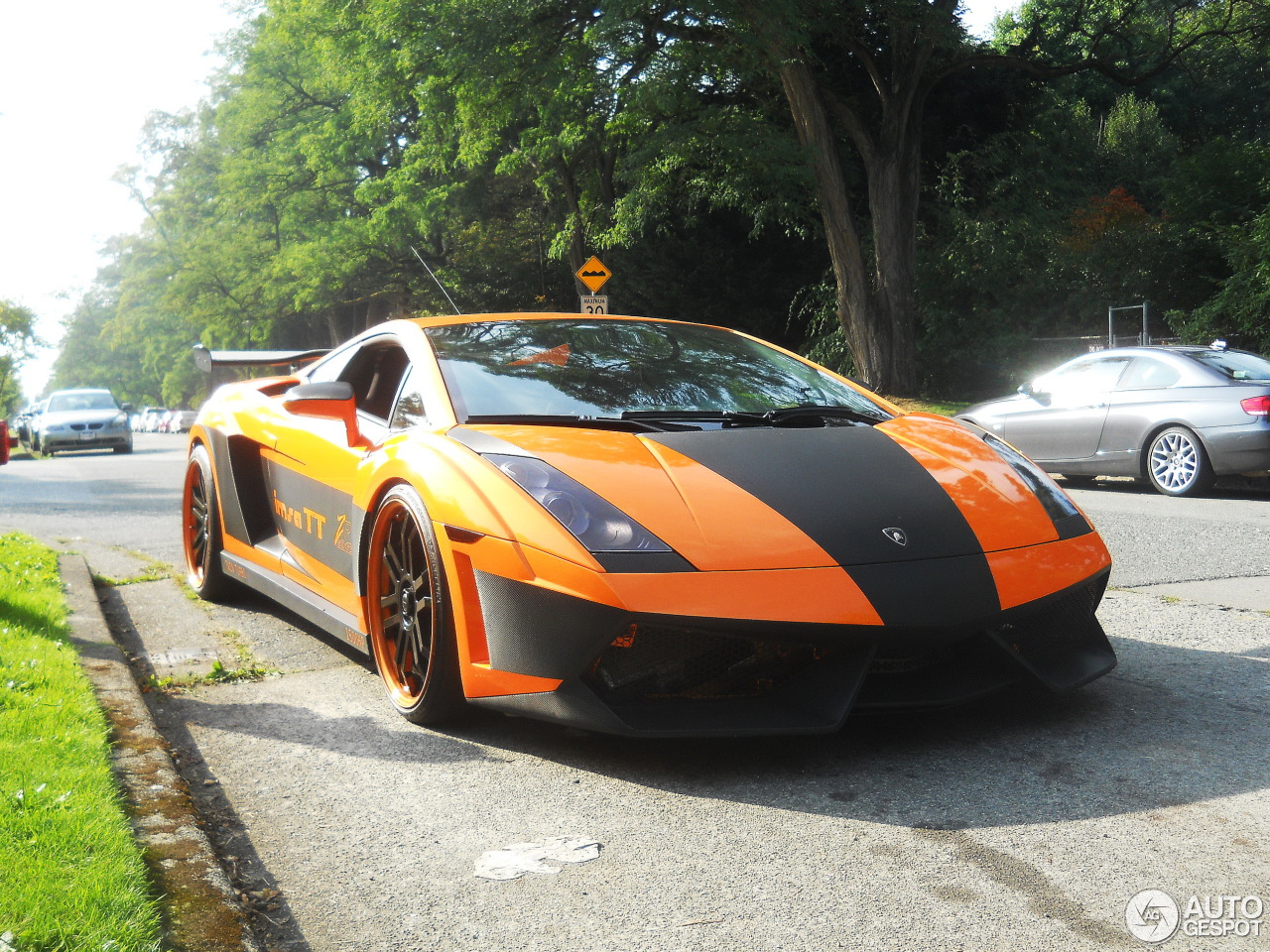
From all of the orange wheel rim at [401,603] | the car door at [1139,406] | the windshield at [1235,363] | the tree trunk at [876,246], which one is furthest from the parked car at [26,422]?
the orange wheel rim at [401,603]

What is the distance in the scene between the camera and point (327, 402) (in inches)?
173

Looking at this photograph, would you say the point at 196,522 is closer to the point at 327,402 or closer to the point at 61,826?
the point at 327,402

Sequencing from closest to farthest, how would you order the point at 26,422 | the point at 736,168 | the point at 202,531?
the point at 202,531 < the point at 736,168 < the point at 26,422

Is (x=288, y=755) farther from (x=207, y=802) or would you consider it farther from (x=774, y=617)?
(x=774, y=617)

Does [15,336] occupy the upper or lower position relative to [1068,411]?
upper

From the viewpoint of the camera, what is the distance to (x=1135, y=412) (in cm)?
1105

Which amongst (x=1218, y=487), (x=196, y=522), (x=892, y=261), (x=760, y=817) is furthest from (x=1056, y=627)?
(x=892, y=261)

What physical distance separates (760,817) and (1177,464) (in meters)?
9.07

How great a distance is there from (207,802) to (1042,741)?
219cm

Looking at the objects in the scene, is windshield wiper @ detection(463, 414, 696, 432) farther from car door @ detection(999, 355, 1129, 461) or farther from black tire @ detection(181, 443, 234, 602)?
car door @ detection(999, 355, 1129, 461)

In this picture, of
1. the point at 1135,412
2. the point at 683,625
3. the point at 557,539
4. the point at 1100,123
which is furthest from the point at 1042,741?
the point at 1100,123

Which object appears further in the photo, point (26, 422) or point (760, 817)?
point (26, 422)

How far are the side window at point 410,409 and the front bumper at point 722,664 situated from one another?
0.94 m

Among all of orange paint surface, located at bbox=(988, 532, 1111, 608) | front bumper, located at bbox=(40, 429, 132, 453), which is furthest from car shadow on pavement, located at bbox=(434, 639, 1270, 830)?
front bumper, located at bbox=(40, 429, 132, 453)
